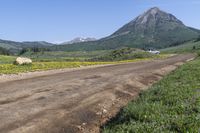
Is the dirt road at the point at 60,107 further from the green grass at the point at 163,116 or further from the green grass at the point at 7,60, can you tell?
the green grass at the point at 7,60

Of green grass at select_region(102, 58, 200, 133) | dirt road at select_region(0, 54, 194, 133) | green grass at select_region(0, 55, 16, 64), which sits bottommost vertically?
green grass at select_region(0, 55, 16, 64)

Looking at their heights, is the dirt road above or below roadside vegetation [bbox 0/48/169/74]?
above

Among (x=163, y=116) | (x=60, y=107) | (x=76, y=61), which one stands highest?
(x=163, y=116)

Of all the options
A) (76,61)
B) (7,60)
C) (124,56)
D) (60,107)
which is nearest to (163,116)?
(60,107)

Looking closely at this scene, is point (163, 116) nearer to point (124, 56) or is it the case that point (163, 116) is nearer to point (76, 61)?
point (76, 61)

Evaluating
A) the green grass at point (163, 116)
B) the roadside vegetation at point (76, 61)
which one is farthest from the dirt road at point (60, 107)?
the roadside vegetation at point (76, 61)

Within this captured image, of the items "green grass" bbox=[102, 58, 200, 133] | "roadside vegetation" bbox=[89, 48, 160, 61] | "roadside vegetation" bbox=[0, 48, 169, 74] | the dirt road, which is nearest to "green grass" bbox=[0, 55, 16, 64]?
"roadside vegetation" bbox=[0, 48, 169, 74]

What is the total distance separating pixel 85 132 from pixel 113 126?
91 cm

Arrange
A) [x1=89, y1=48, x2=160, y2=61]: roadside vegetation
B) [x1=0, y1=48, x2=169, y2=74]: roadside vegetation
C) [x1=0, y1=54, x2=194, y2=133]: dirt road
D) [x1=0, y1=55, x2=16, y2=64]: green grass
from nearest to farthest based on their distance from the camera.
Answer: [x1=0, y1=54, x2=194, y2=133]: dirt road → [x1=0, y1=48, x2=169, y2=74]: roadside vegetation → [x1=0, y1=55, x2=16, y2=64]: green grass → [x1=89, y1=48, x2=160, y2=61]: roadside vegetation

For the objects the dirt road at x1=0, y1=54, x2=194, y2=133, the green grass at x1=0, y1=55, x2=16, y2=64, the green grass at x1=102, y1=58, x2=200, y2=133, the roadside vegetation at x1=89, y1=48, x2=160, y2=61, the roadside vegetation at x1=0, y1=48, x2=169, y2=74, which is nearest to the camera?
the green grass at x1=102, y1=58, x2=200, y2=133

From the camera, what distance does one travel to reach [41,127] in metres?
9.89

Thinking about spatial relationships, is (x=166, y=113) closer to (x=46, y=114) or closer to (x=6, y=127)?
(x=46, y=114)

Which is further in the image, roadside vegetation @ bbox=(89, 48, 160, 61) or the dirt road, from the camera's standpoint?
roadside vegetation @ bbox=(89, 48, 160, 61)

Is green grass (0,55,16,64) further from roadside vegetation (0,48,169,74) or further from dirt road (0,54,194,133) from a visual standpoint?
dirt road (0,54,194,133)
